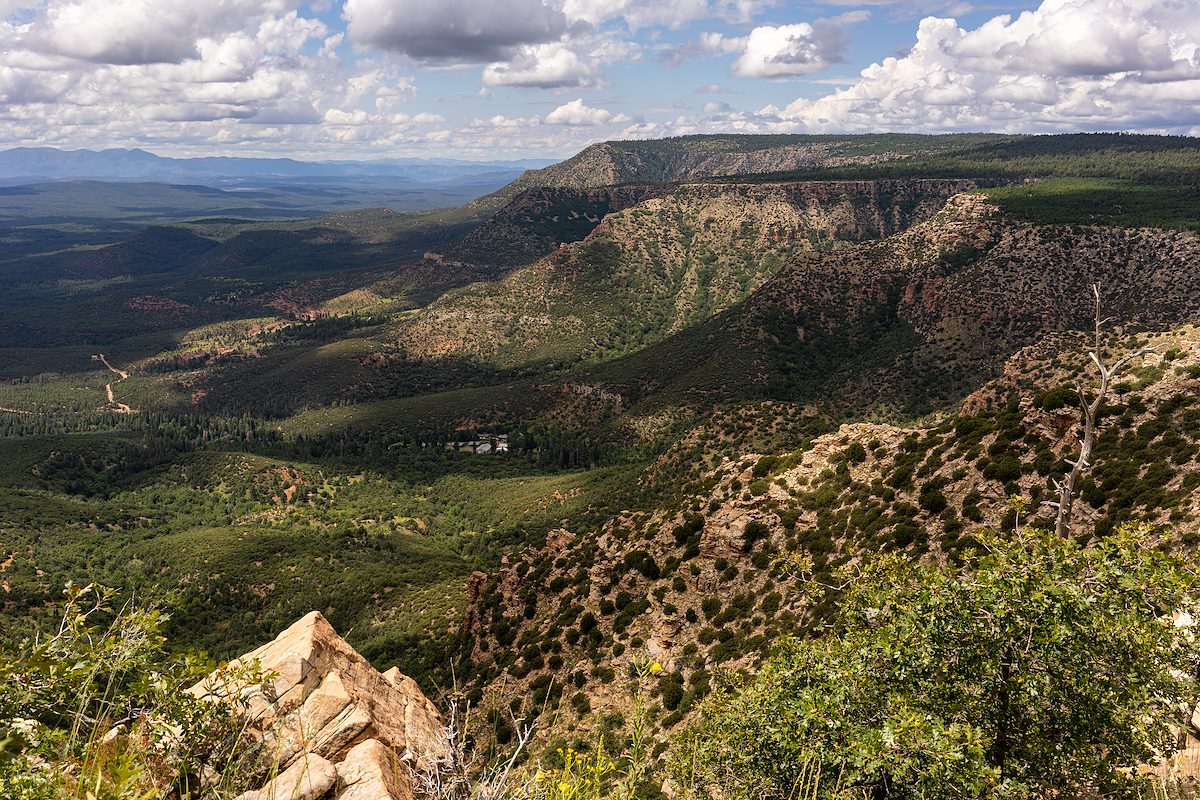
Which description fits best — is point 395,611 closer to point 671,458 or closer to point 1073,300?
point 671,458

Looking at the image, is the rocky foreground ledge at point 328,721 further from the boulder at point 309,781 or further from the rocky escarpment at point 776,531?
the rocky escarpment at point 776,531

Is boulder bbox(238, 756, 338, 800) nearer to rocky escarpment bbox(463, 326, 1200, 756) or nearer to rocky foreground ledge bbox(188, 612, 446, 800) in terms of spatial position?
rocky foreground ledge bbox(188, 612, 446, 800)

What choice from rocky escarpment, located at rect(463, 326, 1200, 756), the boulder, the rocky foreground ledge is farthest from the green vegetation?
rocky escarpment, located at rect(463, 326, 1200, 756)

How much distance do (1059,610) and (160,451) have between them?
638 ft

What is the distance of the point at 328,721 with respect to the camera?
1384cm

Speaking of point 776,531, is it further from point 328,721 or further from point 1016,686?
point 328,721

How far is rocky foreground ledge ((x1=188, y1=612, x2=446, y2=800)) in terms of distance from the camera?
1030 centimetres

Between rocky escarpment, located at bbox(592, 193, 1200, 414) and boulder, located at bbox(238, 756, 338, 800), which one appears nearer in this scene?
boulder, located at bbox(238, 756, 338, 800)

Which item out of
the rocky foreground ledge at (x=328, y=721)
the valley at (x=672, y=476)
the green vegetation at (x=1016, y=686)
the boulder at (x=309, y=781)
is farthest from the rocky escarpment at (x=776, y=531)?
the boulder at (x=309, y=781)

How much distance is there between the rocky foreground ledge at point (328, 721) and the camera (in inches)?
405

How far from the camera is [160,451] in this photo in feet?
528

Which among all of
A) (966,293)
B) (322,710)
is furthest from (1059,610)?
(966,293)

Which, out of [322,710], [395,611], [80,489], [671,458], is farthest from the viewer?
[80,489]

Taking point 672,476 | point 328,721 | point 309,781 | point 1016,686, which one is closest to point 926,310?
point 672,476
